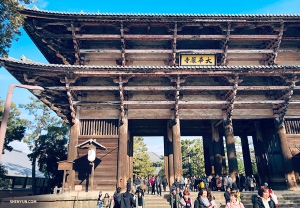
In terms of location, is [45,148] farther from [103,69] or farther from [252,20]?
[252,20]

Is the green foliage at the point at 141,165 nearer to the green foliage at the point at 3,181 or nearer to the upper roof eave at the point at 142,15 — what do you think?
the green foliage at the point at 3,181

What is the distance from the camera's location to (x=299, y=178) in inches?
512

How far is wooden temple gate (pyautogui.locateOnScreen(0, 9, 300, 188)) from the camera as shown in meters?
12.4

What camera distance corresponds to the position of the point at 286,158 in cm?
1284

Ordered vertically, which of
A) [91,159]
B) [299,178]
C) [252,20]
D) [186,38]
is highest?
[252,20]

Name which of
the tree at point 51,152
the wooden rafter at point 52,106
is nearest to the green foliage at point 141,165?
the tree at point 51,152

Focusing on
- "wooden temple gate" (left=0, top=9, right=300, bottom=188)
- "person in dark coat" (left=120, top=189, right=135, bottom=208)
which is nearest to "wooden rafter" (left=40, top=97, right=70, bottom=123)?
"wooden temple gate" (left=0, top=9, right=300, bottom=188)

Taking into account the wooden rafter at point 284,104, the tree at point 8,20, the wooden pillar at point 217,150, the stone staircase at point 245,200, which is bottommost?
the stone staircase at point 245,200

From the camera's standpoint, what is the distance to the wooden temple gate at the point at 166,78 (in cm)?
1241

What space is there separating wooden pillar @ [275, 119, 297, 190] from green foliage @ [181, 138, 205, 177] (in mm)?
23444

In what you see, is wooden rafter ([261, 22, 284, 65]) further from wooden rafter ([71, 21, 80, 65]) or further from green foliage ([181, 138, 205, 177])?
green foliage ([181, 138, 205, 177])

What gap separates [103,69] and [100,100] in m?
2.56

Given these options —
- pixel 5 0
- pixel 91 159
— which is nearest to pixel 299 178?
pixel 91 159

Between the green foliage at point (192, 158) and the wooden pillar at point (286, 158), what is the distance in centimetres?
2344
